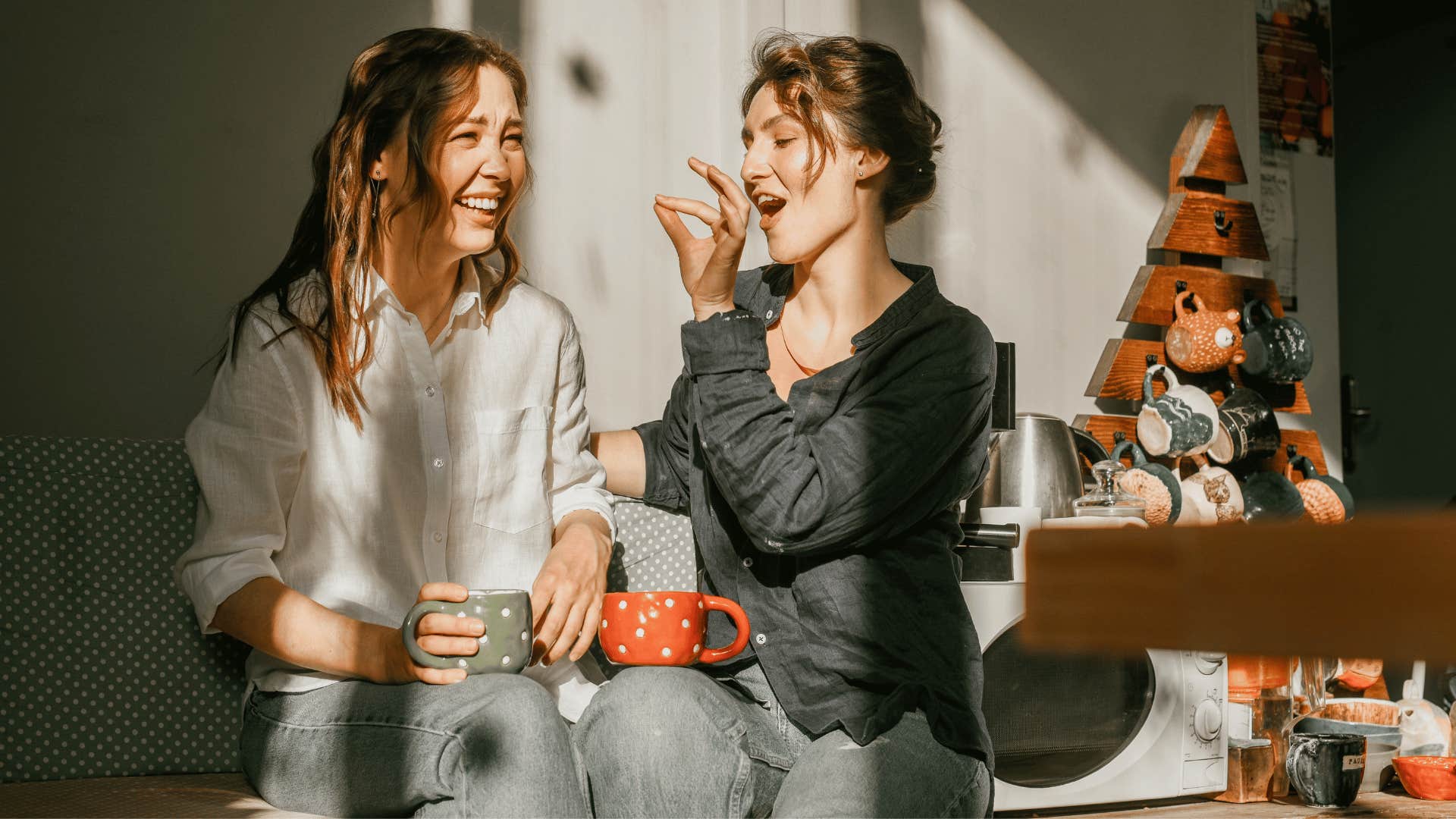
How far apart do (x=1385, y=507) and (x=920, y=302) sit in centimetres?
117

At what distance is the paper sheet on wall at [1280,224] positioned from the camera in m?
3.04

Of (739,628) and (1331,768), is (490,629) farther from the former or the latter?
(1331,768)

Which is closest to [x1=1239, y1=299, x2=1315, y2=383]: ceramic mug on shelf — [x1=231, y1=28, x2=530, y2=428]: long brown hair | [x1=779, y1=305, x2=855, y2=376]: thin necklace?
[x1=779, y1=305, x2=855, y2=376]: thin necklace

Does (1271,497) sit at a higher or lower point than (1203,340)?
lower

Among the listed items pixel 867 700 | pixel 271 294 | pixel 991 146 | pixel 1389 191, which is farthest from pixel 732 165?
pixel 1389 191

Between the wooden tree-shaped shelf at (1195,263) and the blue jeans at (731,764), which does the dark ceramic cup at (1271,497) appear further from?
the blue jeans at (731,764)

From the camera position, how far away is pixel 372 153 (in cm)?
138

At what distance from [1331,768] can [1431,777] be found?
1.13ft

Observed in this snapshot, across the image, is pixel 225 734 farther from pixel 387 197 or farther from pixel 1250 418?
pixel 1250 418

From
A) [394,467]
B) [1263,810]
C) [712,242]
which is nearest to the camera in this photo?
[394,467]

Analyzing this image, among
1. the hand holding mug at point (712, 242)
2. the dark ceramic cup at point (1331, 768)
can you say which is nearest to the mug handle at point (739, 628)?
the hand holding mug at point (712, 242)

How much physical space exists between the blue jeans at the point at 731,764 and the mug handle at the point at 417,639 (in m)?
0.19

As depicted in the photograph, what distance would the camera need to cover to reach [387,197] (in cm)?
138

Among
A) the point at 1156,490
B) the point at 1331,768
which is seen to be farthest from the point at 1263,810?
the point at 1156,490
